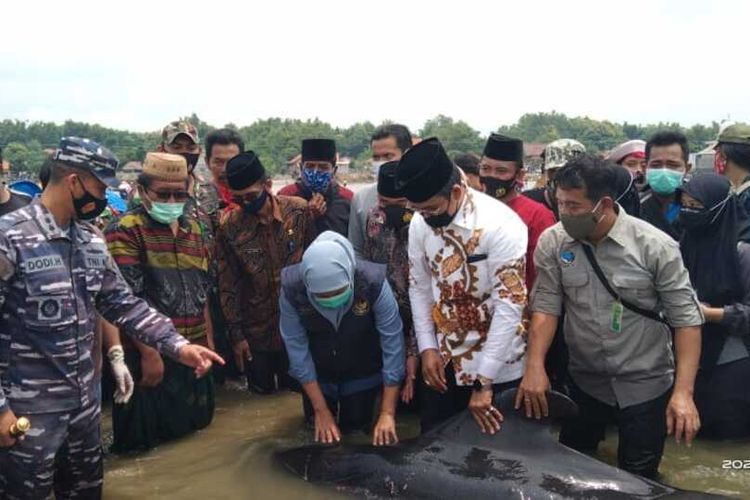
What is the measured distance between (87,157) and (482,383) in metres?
2.42

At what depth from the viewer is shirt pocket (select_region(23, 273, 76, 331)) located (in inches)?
130

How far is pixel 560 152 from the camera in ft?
19.7

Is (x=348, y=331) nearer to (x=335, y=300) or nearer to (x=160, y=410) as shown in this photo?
(x=335, y=300)

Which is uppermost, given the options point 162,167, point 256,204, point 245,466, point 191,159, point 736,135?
point 736,135

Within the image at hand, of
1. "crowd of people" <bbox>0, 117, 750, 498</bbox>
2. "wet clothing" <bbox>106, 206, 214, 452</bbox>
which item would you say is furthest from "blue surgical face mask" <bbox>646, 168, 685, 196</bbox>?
"wet clothing" <bbox>106, 206, 214, 452</bbox>

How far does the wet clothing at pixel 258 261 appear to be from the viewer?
18.9ft

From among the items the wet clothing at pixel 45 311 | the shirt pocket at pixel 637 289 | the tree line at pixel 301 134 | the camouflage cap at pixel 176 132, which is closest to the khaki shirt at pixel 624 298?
the shirt pocket at pixel 637 289

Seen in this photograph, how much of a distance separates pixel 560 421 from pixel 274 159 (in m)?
101

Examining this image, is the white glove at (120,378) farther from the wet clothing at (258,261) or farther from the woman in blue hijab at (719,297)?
the woman in blue hijab at (719,297)

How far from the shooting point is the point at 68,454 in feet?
11.9

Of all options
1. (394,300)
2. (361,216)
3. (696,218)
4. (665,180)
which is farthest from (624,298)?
(361,216)

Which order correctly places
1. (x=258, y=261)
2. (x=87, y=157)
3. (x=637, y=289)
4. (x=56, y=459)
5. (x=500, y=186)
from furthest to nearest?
(x=258, y=261)
(x=500, y=186)
(x=637, y=289)
(x=56, y=459)
(x=87, y=157)

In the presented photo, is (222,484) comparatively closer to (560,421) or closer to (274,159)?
(560,421)

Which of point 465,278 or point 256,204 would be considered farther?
point 256,204
